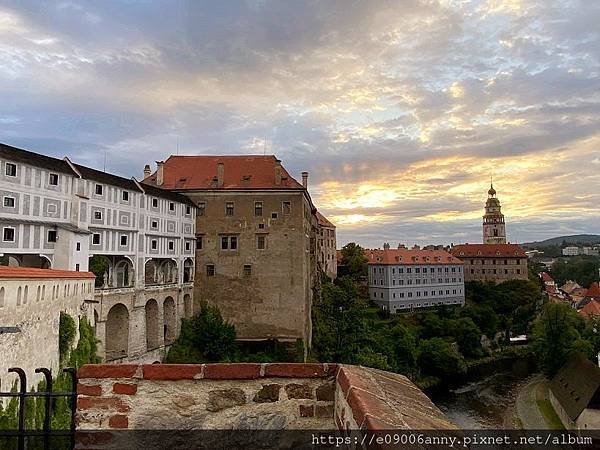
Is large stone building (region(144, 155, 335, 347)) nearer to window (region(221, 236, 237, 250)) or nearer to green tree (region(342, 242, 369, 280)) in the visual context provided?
window (region(221, 236, 237, 250))

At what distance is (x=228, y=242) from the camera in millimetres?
30656

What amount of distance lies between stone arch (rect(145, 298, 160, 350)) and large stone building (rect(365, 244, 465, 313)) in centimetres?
3599

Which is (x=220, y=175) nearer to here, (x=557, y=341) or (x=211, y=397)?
(x=211, y=397)

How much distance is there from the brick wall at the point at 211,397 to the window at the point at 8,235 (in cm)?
1808

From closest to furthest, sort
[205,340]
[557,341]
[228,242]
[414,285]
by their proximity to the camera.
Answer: [205,340], [228,242], [557,341], [414,285]

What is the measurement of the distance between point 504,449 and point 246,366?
89.6ft

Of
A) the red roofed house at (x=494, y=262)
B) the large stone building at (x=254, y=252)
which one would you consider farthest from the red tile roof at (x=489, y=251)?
the large stone building at (x=254, y=252)

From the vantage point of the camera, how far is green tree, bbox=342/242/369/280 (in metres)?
60.6

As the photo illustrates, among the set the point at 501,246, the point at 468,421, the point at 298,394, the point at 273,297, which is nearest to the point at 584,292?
the point at 501,246

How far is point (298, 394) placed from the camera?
3.21 m

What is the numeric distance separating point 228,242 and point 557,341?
28.9 metres

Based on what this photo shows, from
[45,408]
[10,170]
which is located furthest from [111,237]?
[45,408]

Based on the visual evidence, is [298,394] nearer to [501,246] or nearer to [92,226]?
[92,226]

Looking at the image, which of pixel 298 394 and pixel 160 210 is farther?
pixel 160 210
